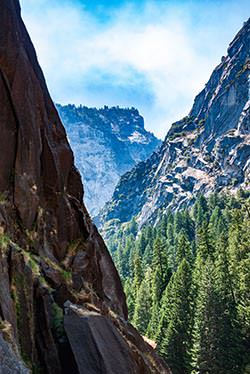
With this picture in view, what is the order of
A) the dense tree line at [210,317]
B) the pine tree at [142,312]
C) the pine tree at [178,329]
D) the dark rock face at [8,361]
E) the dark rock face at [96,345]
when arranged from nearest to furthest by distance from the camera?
the dark rock face at [8,361] → the dark rock face at [96,345] → the dense tree line at [210,317] → the pine tree at [178,329] → the pine tree at [142,312]

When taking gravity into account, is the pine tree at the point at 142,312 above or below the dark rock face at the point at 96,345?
above

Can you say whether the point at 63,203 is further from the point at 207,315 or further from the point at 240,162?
the point at 240,162

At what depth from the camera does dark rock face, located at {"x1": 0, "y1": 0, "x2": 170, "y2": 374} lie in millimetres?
14398

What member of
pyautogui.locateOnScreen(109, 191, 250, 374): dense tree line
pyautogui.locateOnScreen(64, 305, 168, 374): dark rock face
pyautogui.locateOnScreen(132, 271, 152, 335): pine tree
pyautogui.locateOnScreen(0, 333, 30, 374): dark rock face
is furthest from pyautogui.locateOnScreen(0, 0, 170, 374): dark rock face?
pyautogui.locateOnScreen(132, 271, 152, 335): pine tree

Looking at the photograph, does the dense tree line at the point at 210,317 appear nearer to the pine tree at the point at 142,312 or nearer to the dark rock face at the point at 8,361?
the pine tree at the point at 142,312

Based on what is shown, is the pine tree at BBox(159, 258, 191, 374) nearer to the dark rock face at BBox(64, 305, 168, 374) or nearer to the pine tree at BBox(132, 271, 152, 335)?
the pine tree at BBox(132, 271, 152, 335)

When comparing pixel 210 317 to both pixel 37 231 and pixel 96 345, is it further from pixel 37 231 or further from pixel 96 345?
pixel 96 345

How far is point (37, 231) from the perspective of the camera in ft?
63.6

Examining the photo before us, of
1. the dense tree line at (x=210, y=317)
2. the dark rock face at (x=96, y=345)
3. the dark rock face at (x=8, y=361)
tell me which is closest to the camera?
the dark rock face at (x=8, y=361)

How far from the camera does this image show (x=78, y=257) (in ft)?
73.3

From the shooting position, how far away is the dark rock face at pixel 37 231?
14.4m

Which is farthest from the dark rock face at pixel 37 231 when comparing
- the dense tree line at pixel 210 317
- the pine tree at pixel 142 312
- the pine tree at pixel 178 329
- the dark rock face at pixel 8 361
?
the pine tree at pixel 142 312

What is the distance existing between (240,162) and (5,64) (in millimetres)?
178137

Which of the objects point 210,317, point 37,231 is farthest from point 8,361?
point 210,317
